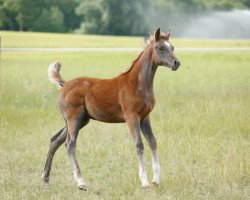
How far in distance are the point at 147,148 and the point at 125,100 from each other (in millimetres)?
2612

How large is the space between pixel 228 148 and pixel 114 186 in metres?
2.63

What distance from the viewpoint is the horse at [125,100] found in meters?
7.84

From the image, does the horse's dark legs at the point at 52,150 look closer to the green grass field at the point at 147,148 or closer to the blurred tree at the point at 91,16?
the green grass field at the point at 147,148

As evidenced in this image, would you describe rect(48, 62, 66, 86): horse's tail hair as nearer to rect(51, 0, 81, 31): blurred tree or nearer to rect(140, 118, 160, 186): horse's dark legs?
rect(140, 118, 160, 186): horse's dark legs

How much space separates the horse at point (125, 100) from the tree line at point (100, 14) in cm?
4671

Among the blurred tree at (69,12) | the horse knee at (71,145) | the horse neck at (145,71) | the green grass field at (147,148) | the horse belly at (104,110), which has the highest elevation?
the horse neck at (145,71)

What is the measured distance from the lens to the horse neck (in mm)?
7941

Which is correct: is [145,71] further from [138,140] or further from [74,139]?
[74,139]

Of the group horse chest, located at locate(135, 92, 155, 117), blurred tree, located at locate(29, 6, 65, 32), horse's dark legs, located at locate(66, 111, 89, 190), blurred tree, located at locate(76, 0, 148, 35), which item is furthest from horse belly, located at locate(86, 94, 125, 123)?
blurred tree, located at locate(29, 6, 65, 32)

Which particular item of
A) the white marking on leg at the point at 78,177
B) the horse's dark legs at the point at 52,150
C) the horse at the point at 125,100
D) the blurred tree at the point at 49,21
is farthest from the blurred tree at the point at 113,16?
A: the white marking on leg at the point at 78,177

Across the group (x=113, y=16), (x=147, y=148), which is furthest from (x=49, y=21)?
(x=147, y=148)

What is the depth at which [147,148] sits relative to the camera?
10.4 m

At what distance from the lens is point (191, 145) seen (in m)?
10.5

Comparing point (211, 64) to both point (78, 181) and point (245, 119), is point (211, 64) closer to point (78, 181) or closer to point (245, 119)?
A: point (245, 119)
